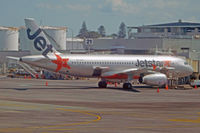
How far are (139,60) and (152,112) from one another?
26422mm

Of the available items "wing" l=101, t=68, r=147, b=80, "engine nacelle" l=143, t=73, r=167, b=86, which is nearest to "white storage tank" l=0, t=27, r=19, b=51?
"wing" l=101, t=68, r=147, b=80

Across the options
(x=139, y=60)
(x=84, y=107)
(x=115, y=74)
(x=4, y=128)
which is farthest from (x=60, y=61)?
(x=4, y=128)

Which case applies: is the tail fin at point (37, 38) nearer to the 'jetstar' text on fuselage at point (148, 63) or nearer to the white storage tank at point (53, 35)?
the 'jetstar' text on fuselage at point (148, 63)

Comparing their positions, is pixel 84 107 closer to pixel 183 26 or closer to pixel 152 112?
pixel 152 112

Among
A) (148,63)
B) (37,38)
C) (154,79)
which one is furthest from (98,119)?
(148,63)

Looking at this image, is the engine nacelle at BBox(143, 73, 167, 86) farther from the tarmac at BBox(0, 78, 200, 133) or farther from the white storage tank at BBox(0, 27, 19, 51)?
the white storage tank at BBox(0, 27, 19, 51)

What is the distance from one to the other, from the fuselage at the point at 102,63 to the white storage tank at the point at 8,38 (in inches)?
2667

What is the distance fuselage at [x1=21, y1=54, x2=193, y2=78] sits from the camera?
49.7 metres

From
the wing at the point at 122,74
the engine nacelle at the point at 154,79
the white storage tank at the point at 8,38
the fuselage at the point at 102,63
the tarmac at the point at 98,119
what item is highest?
the white storage tank at the point at 8,38

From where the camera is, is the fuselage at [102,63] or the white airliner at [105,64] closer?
the fuselage at [102,63]

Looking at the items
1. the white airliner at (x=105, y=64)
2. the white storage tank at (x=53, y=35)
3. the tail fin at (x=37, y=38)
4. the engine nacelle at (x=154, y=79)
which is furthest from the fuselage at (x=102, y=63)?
the white storage tank at (x=53, y=35)

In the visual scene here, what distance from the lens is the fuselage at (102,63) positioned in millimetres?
49706

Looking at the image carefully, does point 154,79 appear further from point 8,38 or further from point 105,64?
point 8,38

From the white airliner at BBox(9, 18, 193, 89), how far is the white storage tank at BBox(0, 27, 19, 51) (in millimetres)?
66671
